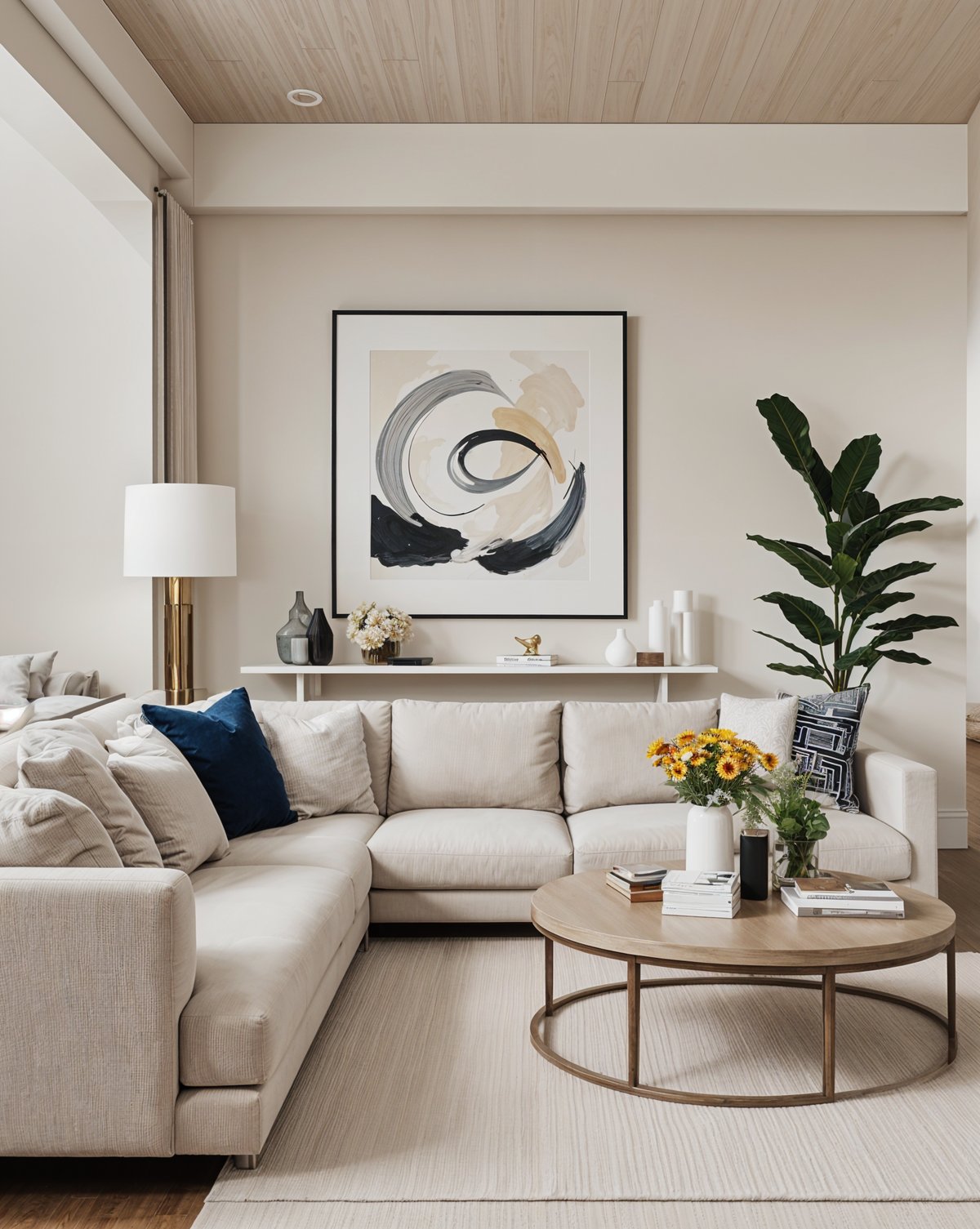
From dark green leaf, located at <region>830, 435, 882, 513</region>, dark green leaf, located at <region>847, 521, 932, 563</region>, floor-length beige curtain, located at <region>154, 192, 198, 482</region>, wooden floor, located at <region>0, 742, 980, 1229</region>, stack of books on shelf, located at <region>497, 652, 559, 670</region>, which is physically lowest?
wooden floor, located at <region>0, 742, 980, 1229</region>

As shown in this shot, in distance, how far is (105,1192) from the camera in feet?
6.68

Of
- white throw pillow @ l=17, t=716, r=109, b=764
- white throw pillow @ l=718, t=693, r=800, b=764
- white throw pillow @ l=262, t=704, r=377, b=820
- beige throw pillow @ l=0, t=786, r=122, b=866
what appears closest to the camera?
beige throw pillow @ l=0, t=786, r=122, b=866

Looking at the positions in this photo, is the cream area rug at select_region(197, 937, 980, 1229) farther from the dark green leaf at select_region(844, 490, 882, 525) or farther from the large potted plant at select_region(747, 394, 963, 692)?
the dark green leaf at select_region(844, 490, 882, 525)

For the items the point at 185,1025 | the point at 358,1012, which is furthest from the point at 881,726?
the point at 185,1025

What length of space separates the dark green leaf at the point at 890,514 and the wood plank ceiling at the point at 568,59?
1.71m

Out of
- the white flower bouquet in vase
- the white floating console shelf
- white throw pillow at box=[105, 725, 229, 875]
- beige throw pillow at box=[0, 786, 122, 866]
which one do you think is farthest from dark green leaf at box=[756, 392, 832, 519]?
beige throw pillow at box=[0, 786, 122, 866]

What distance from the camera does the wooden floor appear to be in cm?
194

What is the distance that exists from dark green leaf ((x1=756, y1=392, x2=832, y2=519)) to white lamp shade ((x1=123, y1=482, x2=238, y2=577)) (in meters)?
2.39

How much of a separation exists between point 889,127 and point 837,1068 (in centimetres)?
405

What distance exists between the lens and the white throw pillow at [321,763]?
376cm

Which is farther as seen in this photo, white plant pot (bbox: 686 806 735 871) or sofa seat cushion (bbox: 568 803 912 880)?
sofa seat cushion (bbox: 568 803 912 880)

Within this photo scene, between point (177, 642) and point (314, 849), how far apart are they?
5.01ft

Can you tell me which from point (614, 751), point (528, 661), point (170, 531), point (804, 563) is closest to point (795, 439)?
point (804, 563)

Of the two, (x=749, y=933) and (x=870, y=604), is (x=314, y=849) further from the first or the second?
(x=870, y=604)
